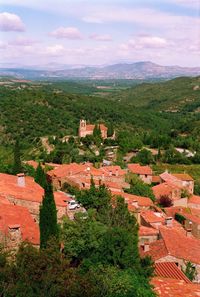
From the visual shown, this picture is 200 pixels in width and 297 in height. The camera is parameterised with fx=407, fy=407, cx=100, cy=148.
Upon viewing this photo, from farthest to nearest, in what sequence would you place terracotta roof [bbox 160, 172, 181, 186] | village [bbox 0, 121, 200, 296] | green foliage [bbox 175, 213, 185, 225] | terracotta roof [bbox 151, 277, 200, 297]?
terracotta roof [bbox 160, 172, 181, 186] < green foliage [bbox 175, 213, 185, 225] < village [bbox 0, 121, 200, 296] < terracotta roof [bbox 151, 277, 200, 297]

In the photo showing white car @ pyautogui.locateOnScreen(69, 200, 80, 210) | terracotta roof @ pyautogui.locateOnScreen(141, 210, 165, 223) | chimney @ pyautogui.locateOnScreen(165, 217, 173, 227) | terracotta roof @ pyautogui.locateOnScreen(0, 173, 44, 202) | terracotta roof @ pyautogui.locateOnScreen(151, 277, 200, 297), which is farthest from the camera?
terracotta roof @ pyautogui.locateOnScreen(141, 210, 165, 223)

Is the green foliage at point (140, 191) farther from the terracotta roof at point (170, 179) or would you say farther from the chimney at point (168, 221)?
the chimney at point (168, 221)

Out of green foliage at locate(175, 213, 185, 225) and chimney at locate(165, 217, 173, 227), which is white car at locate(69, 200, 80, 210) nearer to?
chimney at locate(165, 217, 173, 227)

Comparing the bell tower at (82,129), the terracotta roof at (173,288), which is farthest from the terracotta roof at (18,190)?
the bell tower at (82,129)

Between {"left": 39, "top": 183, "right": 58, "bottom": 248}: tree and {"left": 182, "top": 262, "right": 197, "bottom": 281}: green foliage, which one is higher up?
{"left": 39, "top": 183, "right": 58, "bottom": 248}: tree

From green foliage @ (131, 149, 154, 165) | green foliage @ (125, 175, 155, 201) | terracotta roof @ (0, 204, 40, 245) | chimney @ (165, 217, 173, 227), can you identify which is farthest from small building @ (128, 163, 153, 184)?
terracotta roof @ (0, 204, 40, 245)

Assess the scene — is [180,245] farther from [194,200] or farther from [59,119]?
[59,119]
